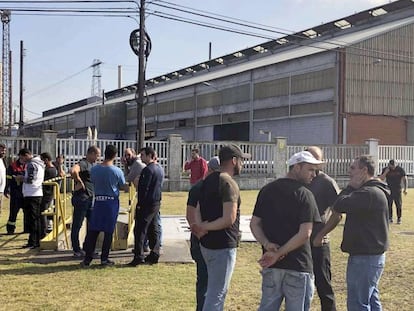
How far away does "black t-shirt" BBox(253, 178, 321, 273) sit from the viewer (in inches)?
161

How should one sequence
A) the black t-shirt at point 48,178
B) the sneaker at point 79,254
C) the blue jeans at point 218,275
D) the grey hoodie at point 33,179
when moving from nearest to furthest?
the blue jeans at point 218,275
the sneaker at point 79,254
the grey hoodie at point 33,179
the black t-shirt at point 48,178

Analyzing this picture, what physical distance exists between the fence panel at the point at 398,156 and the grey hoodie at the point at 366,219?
23.7 metres

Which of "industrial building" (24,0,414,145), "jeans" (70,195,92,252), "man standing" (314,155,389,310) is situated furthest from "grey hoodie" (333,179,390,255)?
"industrial building" (24,0,414,145)

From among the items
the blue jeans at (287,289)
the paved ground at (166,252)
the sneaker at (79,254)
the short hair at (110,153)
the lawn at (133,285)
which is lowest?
the lawn at (133,285)

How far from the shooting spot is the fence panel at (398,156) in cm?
2795

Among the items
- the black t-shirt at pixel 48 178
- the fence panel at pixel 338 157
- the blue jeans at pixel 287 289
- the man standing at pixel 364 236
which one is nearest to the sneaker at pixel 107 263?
the black t-shirt at pixel 48 178

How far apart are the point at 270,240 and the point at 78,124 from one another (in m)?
65.9

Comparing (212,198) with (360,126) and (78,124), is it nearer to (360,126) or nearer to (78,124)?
(360,126)

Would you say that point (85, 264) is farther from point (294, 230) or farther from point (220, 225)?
point (294, 230)

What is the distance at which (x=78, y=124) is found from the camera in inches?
2675

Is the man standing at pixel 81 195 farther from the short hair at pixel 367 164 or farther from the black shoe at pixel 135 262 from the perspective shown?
the short hair at pixel 367 164

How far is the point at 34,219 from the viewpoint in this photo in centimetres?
976

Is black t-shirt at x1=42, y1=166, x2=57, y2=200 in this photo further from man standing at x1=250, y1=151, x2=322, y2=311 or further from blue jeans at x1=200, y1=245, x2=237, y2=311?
man standing at x1=250, y1=151, x2=322, y2=311

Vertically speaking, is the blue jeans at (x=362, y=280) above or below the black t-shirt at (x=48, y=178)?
below
